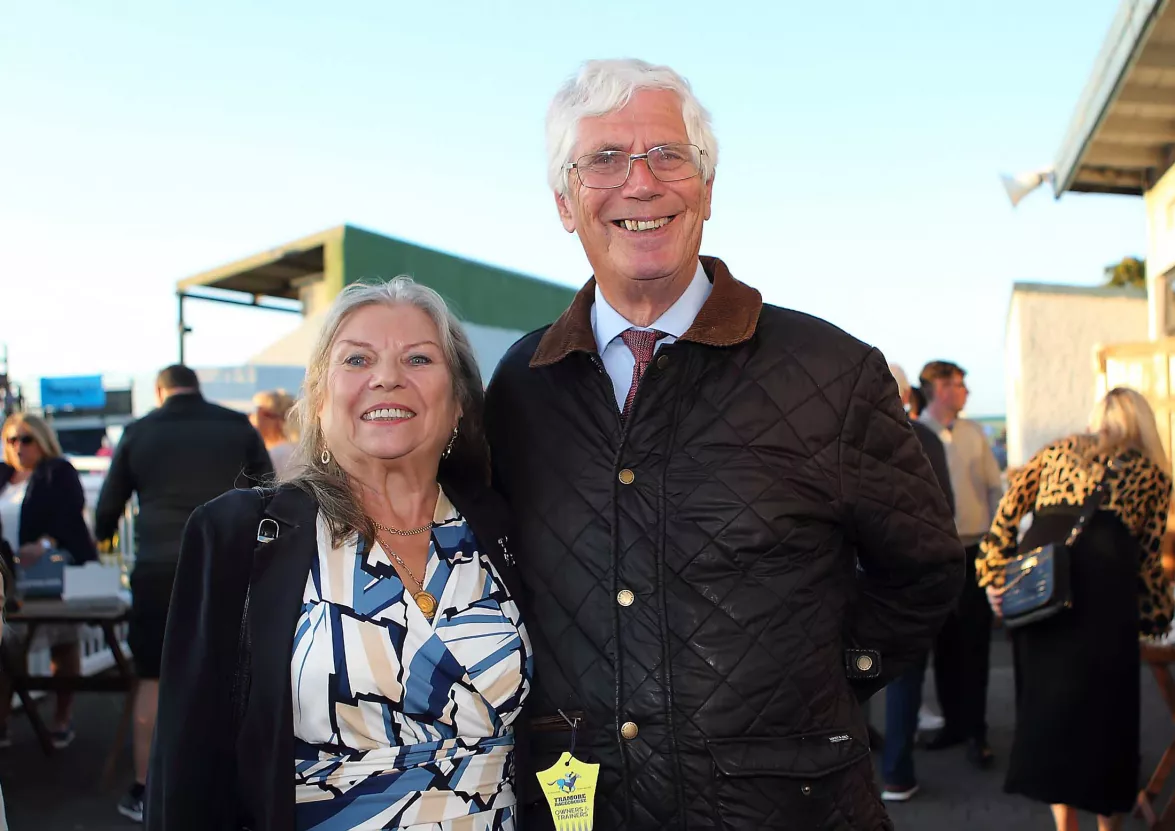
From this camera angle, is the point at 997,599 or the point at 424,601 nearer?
the point at 424,601

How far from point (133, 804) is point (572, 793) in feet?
13.1

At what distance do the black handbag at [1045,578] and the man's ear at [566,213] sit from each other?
9.13ft

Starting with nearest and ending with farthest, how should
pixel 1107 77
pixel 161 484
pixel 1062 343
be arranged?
pixel 161 484 → pixel 1107 77 → pixel 1062 343

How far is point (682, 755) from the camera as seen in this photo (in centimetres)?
185

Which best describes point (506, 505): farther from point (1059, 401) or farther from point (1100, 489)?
point (1059, 401)

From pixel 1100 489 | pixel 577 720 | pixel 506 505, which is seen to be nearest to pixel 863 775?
pixel 577 720

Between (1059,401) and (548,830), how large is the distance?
9.56m

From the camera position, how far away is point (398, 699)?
1944 mm

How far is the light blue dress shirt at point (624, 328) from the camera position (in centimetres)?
Result: 211

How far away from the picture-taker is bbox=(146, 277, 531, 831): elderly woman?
75.3 inches

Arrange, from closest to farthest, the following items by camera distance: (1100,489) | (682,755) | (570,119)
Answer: (682,755) → (570,119) → (1100,489)

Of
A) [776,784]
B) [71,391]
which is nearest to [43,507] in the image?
[776,784]

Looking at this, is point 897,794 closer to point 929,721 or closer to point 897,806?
point 897,806

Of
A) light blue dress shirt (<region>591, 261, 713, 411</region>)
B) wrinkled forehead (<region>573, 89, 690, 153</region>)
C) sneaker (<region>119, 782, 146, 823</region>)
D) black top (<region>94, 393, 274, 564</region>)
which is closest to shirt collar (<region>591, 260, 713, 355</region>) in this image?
light blue dress shirt (<region>591, 261, 713, 411</region>)
